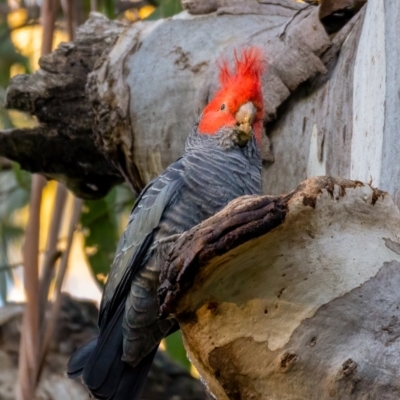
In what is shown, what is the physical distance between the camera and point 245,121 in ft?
6.19

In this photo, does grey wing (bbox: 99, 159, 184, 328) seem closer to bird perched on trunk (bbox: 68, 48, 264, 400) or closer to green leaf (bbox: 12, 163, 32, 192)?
bird perched on trunk (bbox: 68, 48, 264, 400)

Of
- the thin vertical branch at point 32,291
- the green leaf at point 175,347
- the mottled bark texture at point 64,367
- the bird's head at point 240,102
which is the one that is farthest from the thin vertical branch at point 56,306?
the bird's head at point 240,102

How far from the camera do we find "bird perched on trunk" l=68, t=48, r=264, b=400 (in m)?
1.79

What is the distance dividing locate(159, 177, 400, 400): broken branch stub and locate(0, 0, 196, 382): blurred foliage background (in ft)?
5.60

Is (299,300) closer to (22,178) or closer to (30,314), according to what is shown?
(30,314)

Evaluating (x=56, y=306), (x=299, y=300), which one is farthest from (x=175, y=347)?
(x=299, y=300)

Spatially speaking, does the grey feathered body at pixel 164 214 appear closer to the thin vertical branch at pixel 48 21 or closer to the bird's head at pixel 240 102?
the bird's head at pixel 240 102

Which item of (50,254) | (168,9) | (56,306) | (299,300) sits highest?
(168,9)

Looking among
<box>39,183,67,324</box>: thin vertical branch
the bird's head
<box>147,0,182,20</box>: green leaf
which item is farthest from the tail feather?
<box>147,0,182,20</box>: green leaf

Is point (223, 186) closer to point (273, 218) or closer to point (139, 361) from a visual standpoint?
point (139, 361)

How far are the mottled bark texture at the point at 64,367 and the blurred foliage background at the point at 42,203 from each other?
0.11m

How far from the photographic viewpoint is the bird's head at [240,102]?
1874 millimetres

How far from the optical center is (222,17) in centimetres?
227

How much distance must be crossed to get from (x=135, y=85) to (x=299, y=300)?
131 cm
